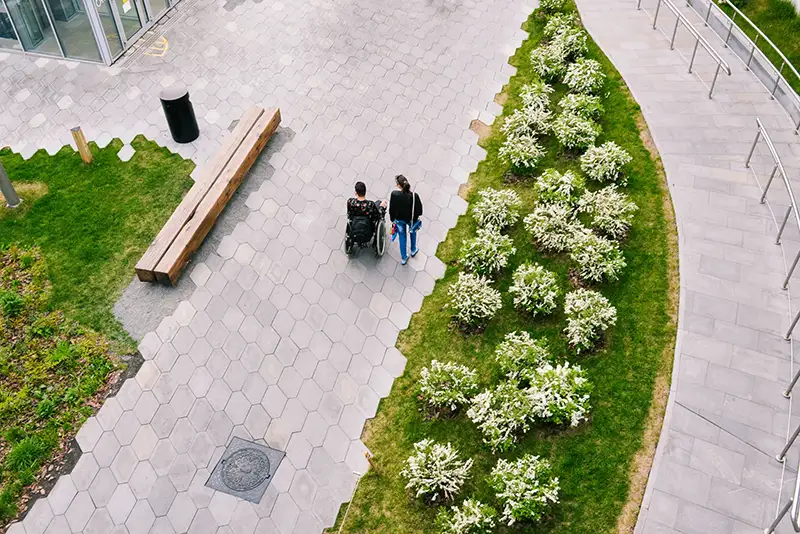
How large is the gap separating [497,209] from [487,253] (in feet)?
3.55

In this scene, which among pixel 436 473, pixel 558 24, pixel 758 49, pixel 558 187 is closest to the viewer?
pixel 436 473

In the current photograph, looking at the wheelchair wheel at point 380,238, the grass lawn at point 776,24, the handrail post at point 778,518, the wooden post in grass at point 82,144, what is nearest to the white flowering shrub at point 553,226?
the wheelchair wheel at point 380,238

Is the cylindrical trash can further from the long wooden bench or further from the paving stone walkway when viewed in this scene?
the long wooden bench

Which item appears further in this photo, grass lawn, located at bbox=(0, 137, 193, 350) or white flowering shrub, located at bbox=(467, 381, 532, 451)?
grass lawn, located at bbox=(0, 137, 193, 350)

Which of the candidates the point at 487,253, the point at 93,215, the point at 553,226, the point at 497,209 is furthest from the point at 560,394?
the point at 93,215

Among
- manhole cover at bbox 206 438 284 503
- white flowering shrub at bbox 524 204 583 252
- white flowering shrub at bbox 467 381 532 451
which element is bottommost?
manhole cover at bbox 206 438 284 503

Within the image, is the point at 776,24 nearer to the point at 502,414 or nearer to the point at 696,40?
the point at 696,40

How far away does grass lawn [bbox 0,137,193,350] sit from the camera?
457 inches

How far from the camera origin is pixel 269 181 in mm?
13383

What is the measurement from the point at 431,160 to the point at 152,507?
7.71 meters

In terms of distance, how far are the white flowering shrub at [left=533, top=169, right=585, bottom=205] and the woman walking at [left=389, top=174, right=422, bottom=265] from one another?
2.43 m

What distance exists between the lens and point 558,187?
493 inches

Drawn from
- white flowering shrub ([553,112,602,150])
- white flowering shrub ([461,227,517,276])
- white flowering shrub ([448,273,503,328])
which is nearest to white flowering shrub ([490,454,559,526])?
white flowering shrub ([448,273,503,328])

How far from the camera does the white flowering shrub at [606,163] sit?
503 inches
